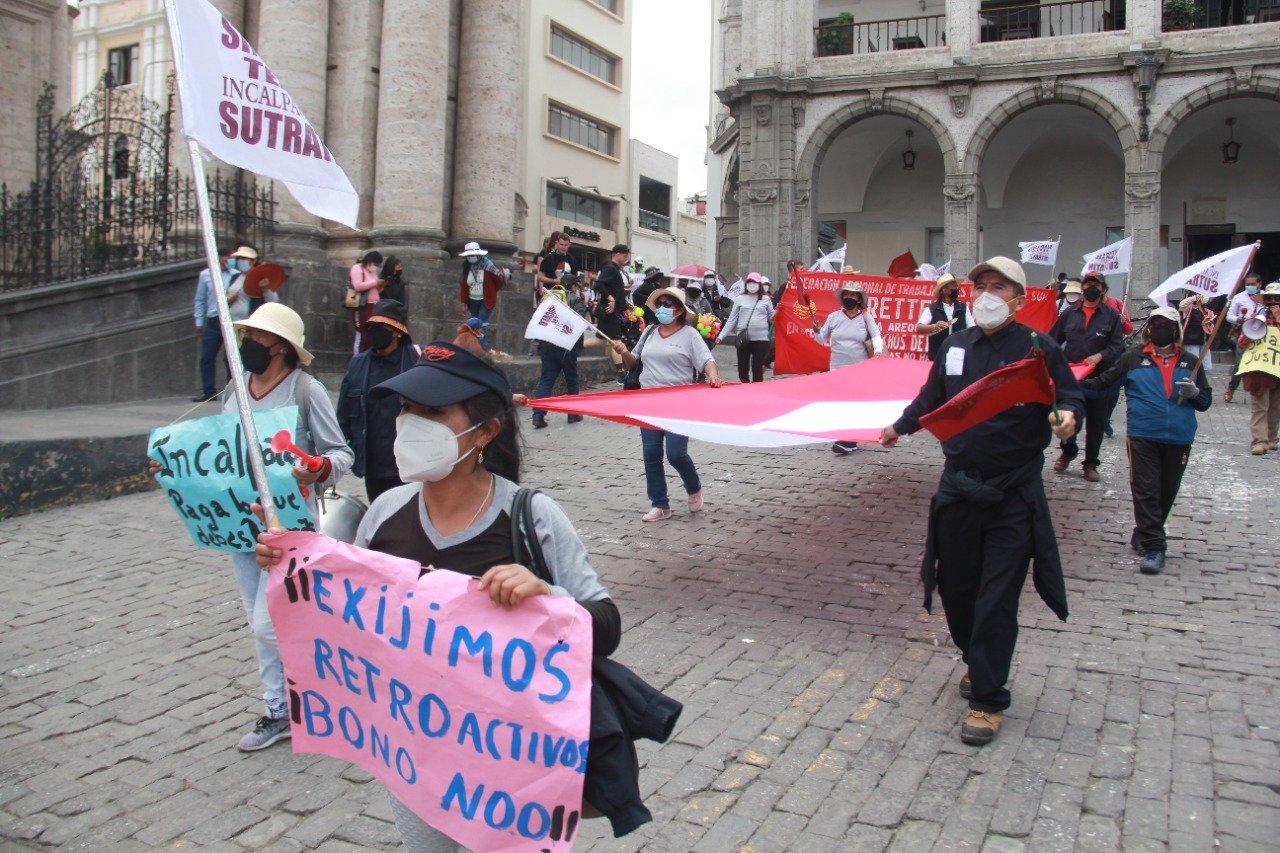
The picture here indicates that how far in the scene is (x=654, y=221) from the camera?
56000 mm

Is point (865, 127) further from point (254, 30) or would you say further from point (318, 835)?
point (318, 835)

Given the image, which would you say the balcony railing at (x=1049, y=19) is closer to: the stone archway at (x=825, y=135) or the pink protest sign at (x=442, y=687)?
the stone archway at (x=825, y=135)

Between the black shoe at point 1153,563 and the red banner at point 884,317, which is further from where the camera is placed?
the red banner at point 884,317

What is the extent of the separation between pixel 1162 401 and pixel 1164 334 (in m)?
0.63

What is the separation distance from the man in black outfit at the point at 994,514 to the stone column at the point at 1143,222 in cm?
2358

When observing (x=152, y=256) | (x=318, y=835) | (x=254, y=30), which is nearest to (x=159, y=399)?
(x=152, y=256)

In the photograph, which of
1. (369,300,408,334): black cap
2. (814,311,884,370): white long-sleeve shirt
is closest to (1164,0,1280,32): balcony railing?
(814,311,884,370): white long-sleeve shirt

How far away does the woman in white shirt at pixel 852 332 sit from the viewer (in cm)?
1189

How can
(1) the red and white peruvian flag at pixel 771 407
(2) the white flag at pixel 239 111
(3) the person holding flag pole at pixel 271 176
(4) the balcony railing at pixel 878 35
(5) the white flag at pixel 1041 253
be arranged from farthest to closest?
1. (4) the balcony railing at pixel 878 35
2. (5) the white flag at pixel 1041 253
3. (1) the red and white peruvian flag at pixel 771 407
4. (2) the white flag at pixel 239 111
5. (3) the person holding flag pole at pixel 271 176

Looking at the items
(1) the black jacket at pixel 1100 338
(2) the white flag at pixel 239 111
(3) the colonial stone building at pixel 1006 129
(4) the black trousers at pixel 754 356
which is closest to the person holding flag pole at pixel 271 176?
(2) the white flag at pixel 239 111

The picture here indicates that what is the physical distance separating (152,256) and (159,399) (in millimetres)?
1901

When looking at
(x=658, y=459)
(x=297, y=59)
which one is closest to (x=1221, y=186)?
(x=297, y=59)

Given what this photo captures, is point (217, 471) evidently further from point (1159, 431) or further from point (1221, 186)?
point (1221, 186)

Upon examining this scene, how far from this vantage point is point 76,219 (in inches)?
513
